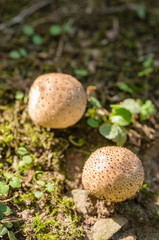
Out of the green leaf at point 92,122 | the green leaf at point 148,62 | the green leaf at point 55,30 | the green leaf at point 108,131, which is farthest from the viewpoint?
the green leaf at point 55,30

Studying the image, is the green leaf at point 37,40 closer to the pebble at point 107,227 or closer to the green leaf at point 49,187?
the green leaf at point 49,187

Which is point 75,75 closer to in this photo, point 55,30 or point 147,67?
point 55,30

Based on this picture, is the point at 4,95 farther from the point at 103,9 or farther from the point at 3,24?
the point at 103,9

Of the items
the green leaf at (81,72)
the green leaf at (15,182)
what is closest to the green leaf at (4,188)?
the green leaf at (15,182)

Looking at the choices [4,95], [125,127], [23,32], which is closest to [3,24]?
[23,32]

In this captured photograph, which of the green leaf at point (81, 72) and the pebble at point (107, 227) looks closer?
the pebble at point (107, 227)

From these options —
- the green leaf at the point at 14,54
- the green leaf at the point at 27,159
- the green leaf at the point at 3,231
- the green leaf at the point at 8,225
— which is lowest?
the green leaf at the point at 8,225
